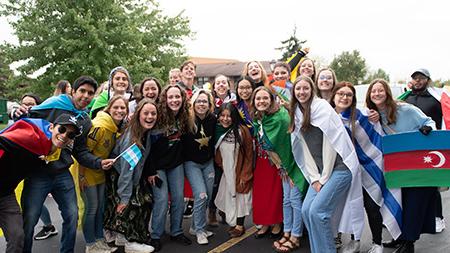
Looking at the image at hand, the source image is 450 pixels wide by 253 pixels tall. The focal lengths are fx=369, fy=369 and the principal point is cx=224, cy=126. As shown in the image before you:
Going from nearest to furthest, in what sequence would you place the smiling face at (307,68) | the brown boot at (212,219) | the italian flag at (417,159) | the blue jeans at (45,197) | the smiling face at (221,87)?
the blue jeans at (45,197), the italian flag at (417,159), the brown boot at (212,219), the smiling face at (307,68), the smiling face at (221,87)

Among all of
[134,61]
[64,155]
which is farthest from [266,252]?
[134,61]

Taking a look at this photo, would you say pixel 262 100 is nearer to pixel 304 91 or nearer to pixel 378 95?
pixel 304 91

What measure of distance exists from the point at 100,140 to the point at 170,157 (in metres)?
0.85

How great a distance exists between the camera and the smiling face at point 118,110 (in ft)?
13.5

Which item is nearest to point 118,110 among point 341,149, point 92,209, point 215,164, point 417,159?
point 92,209

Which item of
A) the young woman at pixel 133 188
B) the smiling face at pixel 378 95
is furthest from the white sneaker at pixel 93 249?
the smiling face at pixel 378 95

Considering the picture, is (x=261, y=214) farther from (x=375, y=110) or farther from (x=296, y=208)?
(x=375, y=110)

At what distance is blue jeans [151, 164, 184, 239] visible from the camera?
440cm

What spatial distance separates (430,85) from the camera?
5.10 meters

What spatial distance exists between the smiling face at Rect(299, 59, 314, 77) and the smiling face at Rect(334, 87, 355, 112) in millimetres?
1533

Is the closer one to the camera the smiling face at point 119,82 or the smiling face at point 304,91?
the smiling face at point 304,91

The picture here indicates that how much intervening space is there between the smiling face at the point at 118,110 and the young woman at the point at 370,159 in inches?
93.2

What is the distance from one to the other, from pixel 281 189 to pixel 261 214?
40 centimetres

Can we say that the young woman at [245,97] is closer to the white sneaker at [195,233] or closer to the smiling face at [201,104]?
the smiling face at [201,104]
